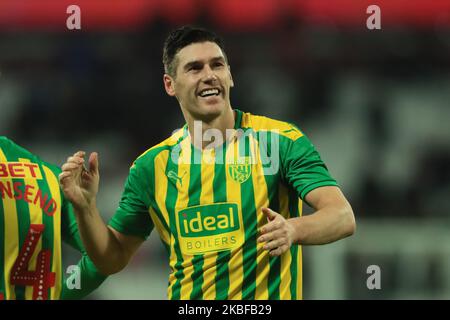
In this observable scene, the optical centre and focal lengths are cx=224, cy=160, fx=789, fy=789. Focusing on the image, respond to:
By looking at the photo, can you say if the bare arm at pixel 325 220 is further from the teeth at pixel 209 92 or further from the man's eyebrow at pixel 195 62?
the man's eyebrow at pixel 195 62

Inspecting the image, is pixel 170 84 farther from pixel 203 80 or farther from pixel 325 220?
pixel 325 220

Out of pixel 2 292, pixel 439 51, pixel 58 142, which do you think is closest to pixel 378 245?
pixel 439 51

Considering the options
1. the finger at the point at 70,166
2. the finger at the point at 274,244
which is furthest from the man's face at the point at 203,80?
the finger at the point at 274,244

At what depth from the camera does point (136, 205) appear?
3518 mm

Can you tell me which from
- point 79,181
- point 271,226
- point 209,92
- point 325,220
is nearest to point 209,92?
point 209,92

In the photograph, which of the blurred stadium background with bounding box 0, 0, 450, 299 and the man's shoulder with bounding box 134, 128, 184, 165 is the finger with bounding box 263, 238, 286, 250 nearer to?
the man's shoulder with bounding box 134, 128, 184, 165

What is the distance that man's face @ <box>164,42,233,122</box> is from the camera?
3.47 m

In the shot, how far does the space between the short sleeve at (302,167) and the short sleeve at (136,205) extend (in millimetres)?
621

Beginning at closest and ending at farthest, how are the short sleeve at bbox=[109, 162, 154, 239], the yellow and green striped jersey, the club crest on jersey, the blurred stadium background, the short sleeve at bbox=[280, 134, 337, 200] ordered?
the short sleeve at bbox=[280, 134, 337, 200] < the yellow and green striped jersey < the club crest on jersey < the short sleeve at bbox=[109, 162, 154, 239] < the blurred stadium background

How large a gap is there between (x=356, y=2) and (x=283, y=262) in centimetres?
582

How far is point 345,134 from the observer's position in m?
8.14

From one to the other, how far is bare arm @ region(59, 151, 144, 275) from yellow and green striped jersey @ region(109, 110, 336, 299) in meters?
0.09

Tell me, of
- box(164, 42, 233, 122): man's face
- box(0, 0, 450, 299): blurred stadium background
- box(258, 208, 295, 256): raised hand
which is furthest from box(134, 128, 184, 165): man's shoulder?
box(0, 0, 450, 299): blurred stadium background

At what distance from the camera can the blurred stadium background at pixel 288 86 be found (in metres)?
7.74
